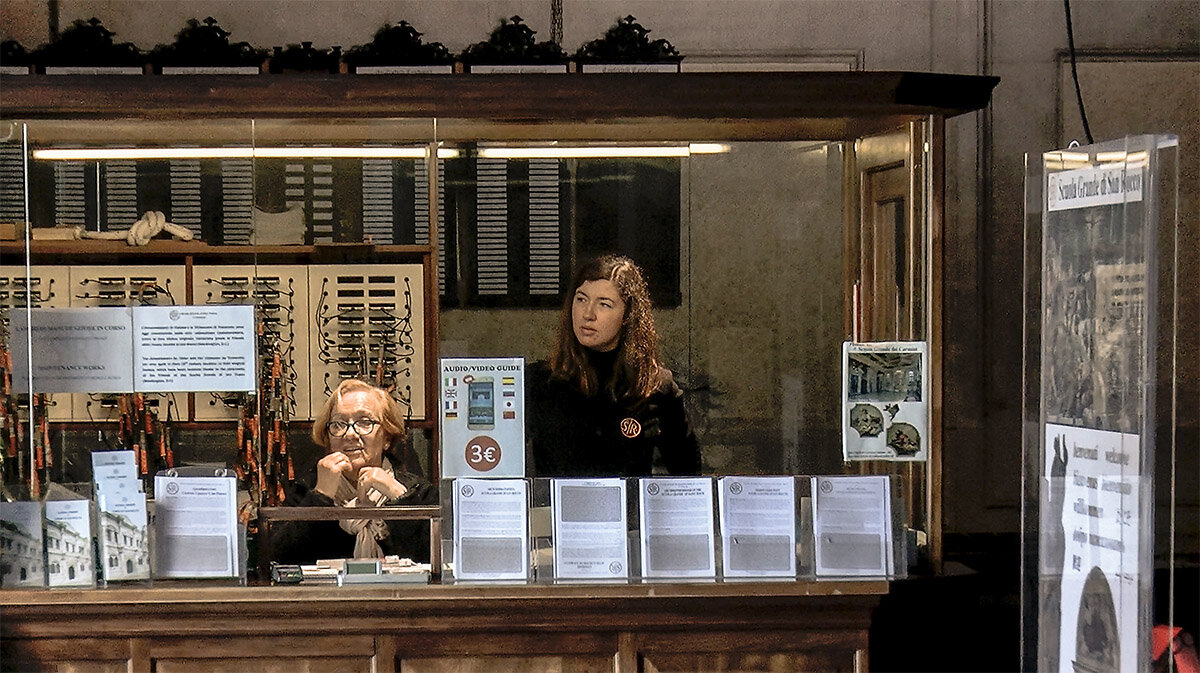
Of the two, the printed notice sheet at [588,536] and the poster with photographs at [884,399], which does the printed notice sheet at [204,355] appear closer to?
the printed notice sheet at [588,536]

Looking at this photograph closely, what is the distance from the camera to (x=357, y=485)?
354 cm

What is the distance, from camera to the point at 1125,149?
95.3 inches

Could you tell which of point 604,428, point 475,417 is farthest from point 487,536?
→ point 604,428

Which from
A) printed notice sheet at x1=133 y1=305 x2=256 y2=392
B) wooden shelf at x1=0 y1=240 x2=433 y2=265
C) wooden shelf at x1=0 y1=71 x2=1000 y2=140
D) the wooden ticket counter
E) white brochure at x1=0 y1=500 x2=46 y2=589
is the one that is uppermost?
wooden shelf at x1=0 y1=71 x2=1000 y2=140

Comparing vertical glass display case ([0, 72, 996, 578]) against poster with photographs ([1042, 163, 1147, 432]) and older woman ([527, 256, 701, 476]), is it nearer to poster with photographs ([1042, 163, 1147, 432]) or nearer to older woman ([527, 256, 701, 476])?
older woman ([527, 256, 701, 476])

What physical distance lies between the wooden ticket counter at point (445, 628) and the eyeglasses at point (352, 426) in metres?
0.41

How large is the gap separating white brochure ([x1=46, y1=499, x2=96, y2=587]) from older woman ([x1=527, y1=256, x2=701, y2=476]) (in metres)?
1.21

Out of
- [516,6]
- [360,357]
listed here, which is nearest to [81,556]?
[360,357]

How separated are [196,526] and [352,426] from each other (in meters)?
0.49

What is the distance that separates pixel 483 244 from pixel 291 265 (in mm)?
520

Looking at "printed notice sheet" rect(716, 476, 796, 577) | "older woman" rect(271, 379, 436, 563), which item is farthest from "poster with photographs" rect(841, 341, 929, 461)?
"older woman" rect(271, 379, 436, 563)

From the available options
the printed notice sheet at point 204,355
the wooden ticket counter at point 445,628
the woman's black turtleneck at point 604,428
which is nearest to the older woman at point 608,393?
the woman's black turtleneck at point 604,428

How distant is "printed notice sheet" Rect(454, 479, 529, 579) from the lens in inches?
137

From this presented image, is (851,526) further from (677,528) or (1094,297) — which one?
(1094,297)
